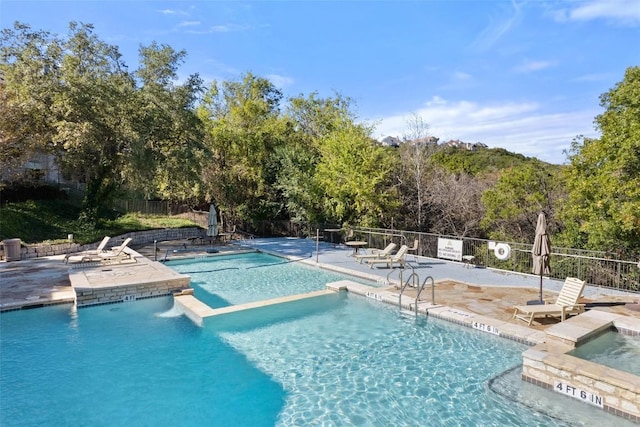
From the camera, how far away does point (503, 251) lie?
11727mm

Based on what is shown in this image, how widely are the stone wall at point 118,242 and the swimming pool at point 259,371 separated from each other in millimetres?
7718

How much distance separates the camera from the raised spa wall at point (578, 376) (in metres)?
4.83

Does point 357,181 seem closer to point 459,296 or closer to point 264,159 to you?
point 264,159

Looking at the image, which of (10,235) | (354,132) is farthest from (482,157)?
(10,235)

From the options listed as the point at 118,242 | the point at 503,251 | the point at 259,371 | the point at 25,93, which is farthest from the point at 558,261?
the point at 25,93

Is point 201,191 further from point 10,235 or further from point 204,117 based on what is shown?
point 10,235

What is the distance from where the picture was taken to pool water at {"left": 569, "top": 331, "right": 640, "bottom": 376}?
6156mm

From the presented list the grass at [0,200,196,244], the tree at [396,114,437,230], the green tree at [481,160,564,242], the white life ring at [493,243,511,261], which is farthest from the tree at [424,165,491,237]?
the grass at [0,200,196,244]

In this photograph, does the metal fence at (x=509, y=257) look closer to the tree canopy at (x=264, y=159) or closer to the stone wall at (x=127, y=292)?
the tree canopy at (x=264, y=159)

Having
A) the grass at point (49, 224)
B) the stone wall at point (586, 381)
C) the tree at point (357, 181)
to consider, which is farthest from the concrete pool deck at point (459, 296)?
the tree at point (357, 181)

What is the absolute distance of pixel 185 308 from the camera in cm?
897

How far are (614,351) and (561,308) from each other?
1182 millimetres

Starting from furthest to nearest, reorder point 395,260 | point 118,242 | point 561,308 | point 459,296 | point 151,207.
Answer: point 151,207 → point 118,242 → point 395,260 → point 459,296 → point 561,308

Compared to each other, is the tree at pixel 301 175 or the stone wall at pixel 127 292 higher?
the tree at pixel 301 175
